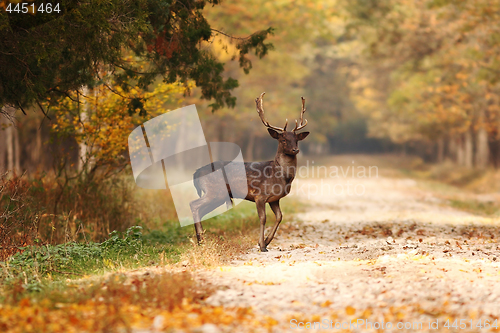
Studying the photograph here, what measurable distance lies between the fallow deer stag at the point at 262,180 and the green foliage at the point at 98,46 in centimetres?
227

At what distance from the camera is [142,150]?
13078mm

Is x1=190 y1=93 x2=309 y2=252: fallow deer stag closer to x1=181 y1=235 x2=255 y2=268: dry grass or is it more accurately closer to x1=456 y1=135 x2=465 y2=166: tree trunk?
x1=181 y1=235 x2=255 y2=268: dry grass

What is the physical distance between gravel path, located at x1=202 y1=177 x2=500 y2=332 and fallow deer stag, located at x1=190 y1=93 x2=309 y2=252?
106 centimetres

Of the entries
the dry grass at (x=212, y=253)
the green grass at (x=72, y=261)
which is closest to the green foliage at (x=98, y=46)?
the green grass at (x=72, y=261)

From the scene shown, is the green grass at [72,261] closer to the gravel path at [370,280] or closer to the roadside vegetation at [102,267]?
the roadside vegetation at [102,267]

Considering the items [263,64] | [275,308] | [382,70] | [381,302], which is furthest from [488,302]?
[382,70]

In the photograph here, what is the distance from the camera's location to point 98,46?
8961 mm

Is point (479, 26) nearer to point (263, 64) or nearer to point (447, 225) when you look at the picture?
point (447, 225)

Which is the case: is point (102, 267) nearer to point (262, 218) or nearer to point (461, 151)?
point (262, 218)

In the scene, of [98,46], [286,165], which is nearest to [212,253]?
[286,165]

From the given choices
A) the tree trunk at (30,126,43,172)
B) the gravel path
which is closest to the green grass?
the gravel path

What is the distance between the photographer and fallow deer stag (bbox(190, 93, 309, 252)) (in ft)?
31.2

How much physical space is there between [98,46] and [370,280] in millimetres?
6131

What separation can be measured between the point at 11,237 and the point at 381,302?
6567 millimetres
